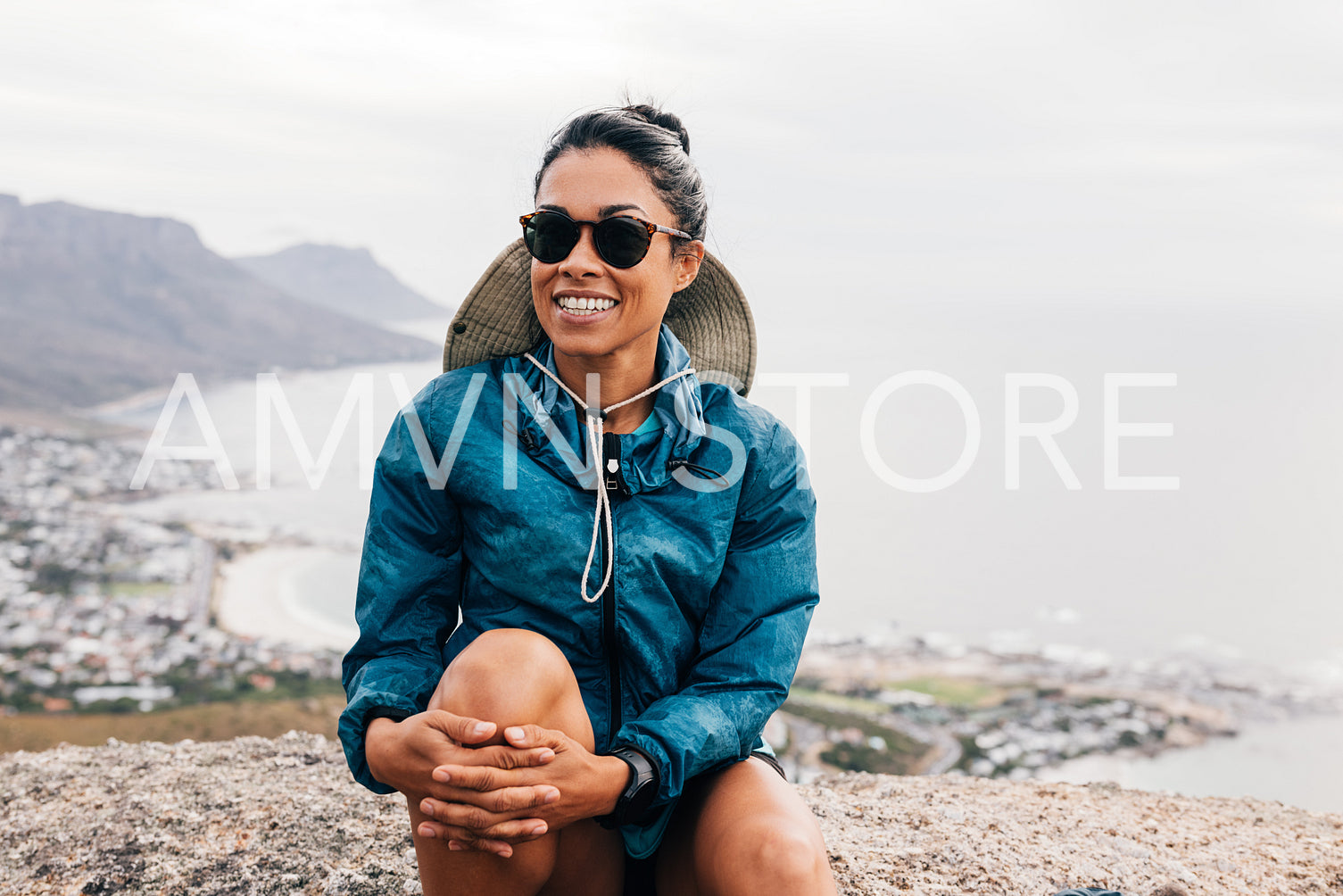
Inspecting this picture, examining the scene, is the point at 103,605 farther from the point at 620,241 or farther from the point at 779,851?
the point at 779,851

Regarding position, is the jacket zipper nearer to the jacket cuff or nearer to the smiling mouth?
the smiling mouth

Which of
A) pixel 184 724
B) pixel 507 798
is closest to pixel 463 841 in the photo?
pixel 507 798

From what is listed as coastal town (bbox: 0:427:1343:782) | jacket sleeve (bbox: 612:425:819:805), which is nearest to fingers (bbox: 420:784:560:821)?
jacket sleeve (bbox: 612:425:819:805)

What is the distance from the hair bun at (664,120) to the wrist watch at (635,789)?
5.40 feet

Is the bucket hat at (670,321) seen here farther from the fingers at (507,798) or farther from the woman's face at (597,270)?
the fingers at (507,798)

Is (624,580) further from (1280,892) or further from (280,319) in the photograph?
(280,319)

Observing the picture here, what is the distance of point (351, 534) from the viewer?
8375 cm

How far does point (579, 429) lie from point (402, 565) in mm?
578

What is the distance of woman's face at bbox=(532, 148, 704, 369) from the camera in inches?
100

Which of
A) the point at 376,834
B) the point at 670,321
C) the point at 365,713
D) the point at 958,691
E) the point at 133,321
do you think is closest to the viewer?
the point at 365,713

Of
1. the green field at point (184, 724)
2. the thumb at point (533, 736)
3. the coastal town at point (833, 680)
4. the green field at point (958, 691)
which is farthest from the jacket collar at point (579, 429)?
the green field at point (958, 691)

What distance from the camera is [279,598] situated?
65125mm

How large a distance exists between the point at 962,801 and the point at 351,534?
84424mm

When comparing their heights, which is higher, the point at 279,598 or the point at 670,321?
the point at 670,321
